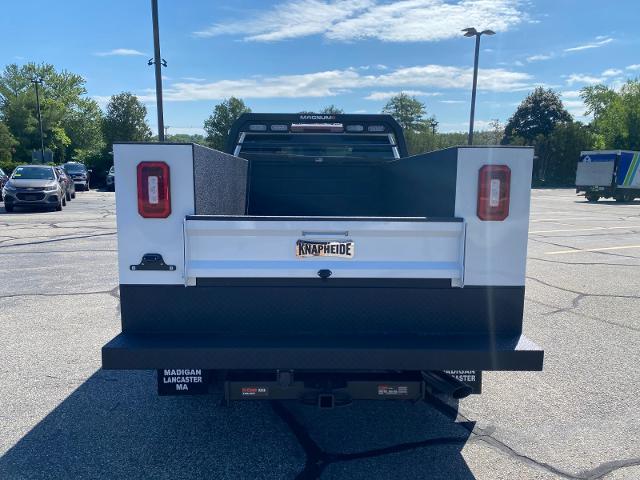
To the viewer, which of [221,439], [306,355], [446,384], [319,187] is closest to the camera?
[306,355]

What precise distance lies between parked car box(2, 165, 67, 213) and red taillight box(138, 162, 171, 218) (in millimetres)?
18852

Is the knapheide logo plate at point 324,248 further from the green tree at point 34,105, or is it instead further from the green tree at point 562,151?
the green tree at point 34,105

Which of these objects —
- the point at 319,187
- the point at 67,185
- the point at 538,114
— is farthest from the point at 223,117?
the point at 319,187

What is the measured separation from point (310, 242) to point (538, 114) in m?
80.2

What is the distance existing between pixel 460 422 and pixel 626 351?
2.54 m

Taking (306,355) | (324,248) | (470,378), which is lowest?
(470,378)

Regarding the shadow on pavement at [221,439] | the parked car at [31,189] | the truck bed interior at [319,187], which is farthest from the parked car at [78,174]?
the shadow on pavement at [221,439]

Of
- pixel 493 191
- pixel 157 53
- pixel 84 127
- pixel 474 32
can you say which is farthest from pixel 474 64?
pixel 84 127

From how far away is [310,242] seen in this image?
2822 mm

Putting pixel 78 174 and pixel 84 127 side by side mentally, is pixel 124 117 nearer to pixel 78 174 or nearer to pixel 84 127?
pixel 84 127

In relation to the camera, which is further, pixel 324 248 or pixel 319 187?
pixel 319 187

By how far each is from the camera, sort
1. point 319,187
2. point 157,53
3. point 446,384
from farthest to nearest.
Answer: point 157,53
point 319,187
point 446,384

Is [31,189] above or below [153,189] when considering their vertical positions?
below

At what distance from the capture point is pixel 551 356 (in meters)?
4.93
